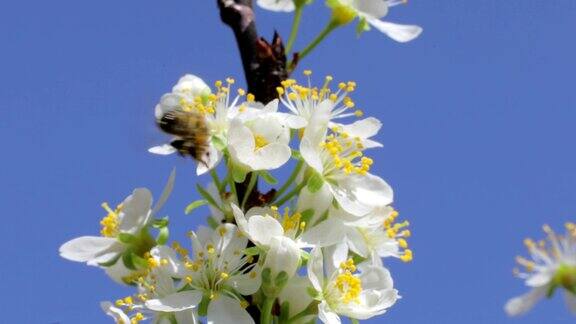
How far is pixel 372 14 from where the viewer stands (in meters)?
4.26

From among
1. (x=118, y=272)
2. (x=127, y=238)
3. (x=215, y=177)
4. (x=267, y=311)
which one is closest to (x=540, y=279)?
(x=267, y=311)

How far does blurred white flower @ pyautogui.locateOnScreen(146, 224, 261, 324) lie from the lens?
11.8 ft

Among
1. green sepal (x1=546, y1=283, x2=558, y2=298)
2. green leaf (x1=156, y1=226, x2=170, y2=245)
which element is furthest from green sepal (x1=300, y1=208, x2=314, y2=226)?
green sepal (x1=546, y1=283, x2=558, y2=298)

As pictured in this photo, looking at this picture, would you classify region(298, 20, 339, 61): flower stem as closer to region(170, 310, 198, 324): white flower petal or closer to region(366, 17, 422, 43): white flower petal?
region(366, 17, 422, 43): white flower petal

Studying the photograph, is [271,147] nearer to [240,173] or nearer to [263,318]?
[240,173]

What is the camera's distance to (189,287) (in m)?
3.77

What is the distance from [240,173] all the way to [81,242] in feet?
2.79

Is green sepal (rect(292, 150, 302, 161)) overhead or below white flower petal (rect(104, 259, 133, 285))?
overhead

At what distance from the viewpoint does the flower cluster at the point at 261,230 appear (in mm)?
3621

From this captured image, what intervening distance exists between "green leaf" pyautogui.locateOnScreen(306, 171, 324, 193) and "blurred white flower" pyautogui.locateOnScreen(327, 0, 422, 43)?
0.84 meters

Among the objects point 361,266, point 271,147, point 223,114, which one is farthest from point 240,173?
point 361,266

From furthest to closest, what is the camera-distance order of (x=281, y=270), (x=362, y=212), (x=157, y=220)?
(x=157, y=220) → (x=362, y=212) → (x=281, y=270)

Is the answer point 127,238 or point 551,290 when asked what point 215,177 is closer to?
point 127,238

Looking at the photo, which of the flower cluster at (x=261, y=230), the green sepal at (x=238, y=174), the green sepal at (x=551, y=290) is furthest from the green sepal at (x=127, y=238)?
the green sepal at (x=551, y=290)
